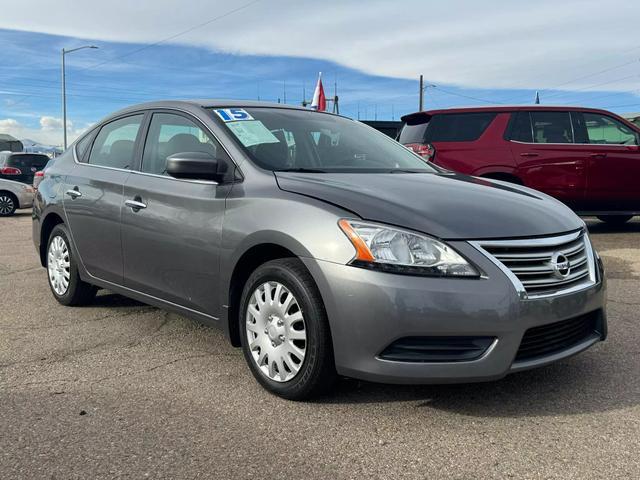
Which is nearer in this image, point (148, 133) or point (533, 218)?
point (533, 218)

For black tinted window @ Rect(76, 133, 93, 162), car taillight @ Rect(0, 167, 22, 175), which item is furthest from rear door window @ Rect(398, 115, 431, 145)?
car taillight @ Rect(0, 167, 22, 175)

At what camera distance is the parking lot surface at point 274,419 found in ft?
8.04

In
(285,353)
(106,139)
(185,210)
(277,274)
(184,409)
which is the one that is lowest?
(184,409)

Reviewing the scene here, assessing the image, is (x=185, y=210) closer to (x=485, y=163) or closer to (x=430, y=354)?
(x=430, y=354)

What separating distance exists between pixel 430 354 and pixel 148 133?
2.56m

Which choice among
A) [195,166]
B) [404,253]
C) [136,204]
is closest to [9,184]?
[136,204]

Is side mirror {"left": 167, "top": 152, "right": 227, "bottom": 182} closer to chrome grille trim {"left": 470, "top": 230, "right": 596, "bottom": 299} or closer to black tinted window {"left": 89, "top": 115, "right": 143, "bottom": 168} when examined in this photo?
black tinted window {"left": 89, "top": 115, "right": 143, "bottom": 168}

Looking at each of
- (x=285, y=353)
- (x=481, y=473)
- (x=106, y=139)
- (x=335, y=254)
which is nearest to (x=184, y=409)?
(x=285, y=353)

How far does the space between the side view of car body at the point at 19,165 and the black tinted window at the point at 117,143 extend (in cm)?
1456

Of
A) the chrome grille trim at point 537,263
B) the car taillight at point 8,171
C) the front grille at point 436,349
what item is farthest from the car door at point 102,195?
the car taillight at point 8,171

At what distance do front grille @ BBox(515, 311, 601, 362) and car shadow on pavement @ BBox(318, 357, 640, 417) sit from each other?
28cm

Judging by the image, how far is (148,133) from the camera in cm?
422

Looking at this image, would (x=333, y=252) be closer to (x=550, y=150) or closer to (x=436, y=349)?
(x=436, y=349)

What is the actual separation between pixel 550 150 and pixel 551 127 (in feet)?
1.18
